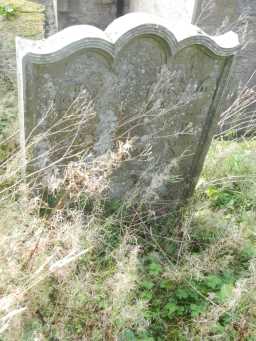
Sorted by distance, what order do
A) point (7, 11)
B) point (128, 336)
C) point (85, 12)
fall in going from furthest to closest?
1. point (85, 12)
2. point (7, 11)
3. point (128, 336)

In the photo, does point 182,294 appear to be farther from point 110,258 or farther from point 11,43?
point 11,43

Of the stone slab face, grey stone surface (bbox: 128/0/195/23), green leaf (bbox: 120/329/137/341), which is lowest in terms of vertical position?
green leaf (bbox: 120/329/137/341)

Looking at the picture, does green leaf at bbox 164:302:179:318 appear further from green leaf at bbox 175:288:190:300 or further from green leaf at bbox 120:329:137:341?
green leaf at bbox 120:329:137:341

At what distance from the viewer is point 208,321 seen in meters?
1.93

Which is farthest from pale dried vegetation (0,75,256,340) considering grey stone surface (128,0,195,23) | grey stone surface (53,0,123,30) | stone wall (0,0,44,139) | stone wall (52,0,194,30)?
grey stone surface (53,0,123,30)

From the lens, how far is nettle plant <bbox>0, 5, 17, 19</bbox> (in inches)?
154

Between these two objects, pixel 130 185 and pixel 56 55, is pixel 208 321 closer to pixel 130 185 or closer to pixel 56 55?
pixel 130 185

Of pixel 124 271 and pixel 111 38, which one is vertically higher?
pixel 111 38

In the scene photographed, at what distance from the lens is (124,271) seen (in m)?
2.07

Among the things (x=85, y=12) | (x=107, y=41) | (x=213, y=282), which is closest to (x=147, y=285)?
(x=213, y=282)

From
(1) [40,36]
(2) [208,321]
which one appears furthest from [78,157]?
(1) [40,36]

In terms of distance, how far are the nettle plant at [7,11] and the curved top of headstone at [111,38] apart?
227cm

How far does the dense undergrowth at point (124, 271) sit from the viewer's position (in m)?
1.88

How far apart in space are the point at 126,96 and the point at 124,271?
3.52 ft
